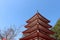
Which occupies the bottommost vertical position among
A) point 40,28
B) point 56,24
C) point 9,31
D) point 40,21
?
point 40,28

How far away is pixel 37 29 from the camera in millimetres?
22703

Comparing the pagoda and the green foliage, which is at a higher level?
the green foliage

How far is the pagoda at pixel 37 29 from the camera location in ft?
72.5

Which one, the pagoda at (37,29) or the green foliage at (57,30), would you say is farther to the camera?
the green foliage at (57,30)

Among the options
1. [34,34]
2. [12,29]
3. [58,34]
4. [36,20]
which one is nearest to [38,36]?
[34,34]

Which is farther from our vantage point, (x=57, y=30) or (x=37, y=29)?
(x=57, y=30)

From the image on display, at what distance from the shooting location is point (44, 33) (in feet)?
77.2

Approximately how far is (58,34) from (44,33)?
14410mm

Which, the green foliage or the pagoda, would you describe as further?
the green foliage

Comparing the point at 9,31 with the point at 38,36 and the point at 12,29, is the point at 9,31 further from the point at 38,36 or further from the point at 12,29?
the point at 38,36

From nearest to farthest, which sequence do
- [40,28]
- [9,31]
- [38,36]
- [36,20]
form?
1. [38,36]
2. [40,28]
3. [36,20]
4. [9,31]

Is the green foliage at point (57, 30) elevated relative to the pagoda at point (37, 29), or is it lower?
elevated

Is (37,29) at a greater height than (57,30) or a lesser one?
lesser

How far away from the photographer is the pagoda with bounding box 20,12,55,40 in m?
22.1
